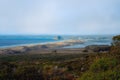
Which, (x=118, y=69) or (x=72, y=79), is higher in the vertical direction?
(x=118, y=69)

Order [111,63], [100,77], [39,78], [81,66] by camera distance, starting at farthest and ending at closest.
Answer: [81,66] < [39,78] < [111,63] < [100,77]

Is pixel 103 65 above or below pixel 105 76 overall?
above

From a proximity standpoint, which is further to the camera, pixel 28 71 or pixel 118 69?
pixel 28 71

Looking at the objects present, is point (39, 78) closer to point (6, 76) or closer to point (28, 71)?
point (28, 71)

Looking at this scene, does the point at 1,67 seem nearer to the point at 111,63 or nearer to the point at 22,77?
the point at 22,77

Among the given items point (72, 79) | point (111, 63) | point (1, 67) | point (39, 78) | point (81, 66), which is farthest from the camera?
point (81, 66)

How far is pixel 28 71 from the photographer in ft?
93.4

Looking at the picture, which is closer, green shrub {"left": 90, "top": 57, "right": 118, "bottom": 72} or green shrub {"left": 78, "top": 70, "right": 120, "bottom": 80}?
green shrub {"left": 78, "top": 70, "right": 120, "bottom": 80}

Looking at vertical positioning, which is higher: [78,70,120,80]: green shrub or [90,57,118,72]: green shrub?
[90,57,118,72]: green shrub

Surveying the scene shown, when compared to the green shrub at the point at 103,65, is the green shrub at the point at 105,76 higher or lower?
lower

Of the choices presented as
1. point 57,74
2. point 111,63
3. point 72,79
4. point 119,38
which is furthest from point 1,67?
point 119,38

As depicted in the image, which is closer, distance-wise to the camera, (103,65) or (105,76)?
(105,76)

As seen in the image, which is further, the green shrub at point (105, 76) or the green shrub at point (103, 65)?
the green shrub at point (103, 65)

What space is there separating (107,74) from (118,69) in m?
1.11
